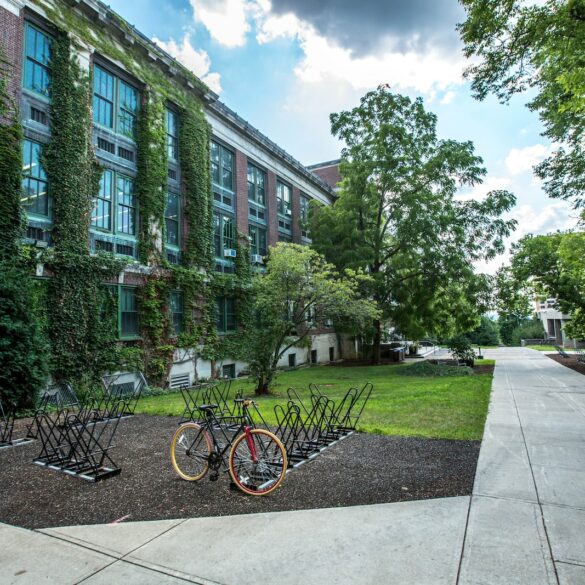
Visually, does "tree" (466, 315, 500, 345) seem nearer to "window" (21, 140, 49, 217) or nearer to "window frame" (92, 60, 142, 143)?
"window frame" (92, 60, 142, 143)

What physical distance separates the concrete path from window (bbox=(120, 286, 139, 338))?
12.5 metres

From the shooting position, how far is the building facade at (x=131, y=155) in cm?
1400

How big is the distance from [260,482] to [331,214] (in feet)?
75.3

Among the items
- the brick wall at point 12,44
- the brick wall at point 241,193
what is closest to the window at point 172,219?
the brick wall at point 241,193

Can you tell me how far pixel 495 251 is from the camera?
25.2 metres

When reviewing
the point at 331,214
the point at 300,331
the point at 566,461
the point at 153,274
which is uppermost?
the point at 331,214

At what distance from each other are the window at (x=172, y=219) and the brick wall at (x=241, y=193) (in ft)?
15.5

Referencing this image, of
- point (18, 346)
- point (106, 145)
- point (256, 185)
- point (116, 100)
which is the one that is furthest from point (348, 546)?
point (256, 185)

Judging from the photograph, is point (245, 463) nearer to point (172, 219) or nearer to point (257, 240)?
point (172, 219)

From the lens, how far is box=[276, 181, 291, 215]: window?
29.4m

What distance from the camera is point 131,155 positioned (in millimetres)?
17609

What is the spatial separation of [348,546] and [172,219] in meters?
17.6

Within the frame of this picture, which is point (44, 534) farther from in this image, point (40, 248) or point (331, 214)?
point (331, 214)

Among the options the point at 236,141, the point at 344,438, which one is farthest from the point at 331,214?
the point at 344,438
